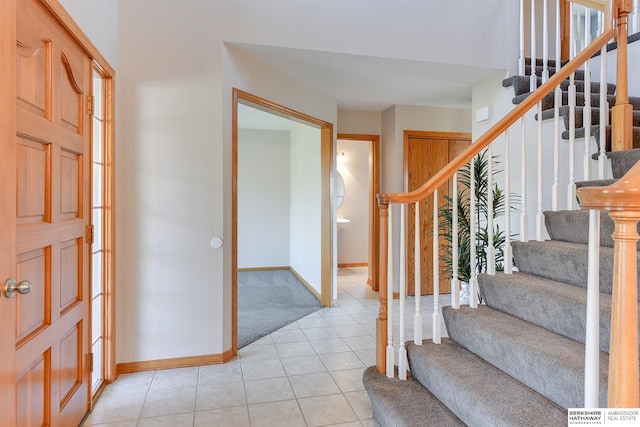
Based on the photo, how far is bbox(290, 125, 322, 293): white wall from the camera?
4648mm

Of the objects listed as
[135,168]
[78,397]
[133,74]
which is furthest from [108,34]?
[78,397]

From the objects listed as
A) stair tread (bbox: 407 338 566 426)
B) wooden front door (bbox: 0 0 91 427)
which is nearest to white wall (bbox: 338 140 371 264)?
stair tread (bbox: 407 338 566 426)

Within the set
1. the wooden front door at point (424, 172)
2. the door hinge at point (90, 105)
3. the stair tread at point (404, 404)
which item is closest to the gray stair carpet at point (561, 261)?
the stair tread at point (404, 404)

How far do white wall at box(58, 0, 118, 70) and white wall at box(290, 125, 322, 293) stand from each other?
256cm

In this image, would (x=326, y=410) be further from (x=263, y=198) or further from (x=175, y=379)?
(x=263, y=198)

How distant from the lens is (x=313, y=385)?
244 cm

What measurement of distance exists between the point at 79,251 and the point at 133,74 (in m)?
1.31

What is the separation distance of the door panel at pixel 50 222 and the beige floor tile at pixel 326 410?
1.22 m

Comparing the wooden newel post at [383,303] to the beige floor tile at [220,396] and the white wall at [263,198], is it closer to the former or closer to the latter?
the beige floor tile at [220,396]

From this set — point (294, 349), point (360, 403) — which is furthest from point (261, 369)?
point (360, 403)

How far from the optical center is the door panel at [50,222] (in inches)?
55.1

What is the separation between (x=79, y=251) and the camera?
1.96 m

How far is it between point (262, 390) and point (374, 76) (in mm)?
2841

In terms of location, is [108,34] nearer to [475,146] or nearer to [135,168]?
[135,168]
